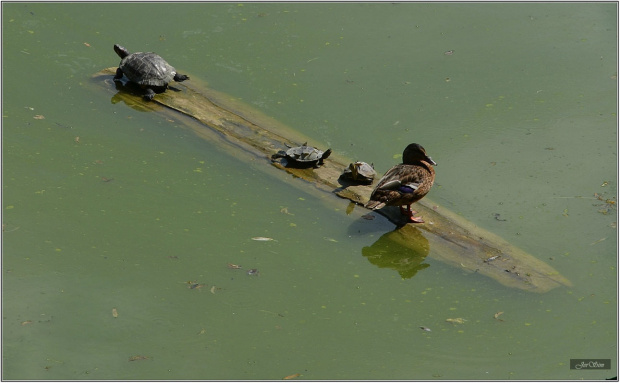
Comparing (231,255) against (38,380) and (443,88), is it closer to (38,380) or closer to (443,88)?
(38,380)

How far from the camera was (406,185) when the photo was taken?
537 centimetres

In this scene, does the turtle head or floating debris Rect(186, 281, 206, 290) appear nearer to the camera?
floating debris Rect(186, 281, 206, 290)

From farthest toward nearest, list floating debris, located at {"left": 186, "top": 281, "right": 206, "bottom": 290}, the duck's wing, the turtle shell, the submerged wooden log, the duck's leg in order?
1. the turtle shell
2. the duck's leg
3. the duck's wing
4. the submerged wooden log
5. floating debris, located at {"left": 186, "top": 281, "right": 206, "bottom": 290}

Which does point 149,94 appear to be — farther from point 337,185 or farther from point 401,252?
point 401,252

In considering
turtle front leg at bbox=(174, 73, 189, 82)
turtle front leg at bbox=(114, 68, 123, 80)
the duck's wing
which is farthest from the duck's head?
turtle front leg at bbox=(114, 68, 123, 80)

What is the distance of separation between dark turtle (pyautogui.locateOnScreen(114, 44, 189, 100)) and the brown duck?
7.15 feet

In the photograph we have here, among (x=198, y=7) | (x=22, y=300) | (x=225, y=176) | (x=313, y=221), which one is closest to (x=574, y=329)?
(x=313, y=221)

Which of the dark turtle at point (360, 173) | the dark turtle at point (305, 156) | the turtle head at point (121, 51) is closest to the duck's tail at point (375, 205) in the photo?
the dark turtle at point (360, 173)

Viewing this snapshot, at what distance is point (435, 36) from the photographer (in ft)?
24.4

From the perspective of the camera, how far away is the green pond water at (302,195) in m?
4.52

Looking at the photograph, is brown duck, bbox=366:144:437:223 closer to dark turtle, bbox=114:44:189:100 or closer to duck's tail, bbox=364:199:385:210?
duck's tail, bbox=364:199:385:210

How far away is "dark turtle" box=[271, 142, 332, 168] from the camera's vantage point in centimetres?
580

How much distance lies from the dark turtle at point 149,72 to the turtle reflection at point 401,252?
2429 millimetres

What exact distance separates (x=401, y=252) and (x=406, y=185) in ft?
1.48
